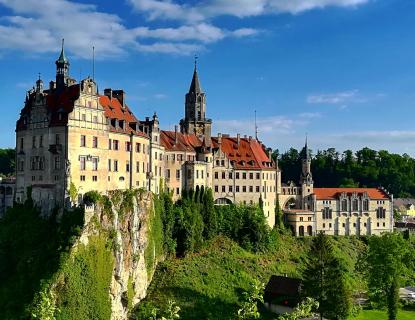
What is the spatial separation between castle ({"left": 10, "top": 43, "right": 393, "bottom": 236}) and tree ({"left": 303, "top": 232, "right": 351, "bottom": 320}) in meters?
26.9

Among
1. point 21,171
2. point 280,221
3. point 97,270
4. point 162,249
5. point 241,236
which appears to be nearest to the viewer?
point 97,270

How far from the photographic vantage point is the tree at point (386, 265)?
71.6 metres

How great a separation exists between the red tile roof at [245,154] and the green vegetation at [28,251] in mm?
42415

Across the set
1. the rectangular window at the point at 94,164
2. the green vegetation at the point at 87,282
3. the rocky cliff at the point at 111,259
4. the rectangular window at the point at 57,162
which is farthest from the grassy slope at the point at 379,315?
the rectangular window at the point at 57,162

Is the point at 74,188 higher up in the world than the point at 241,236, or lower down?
higher up

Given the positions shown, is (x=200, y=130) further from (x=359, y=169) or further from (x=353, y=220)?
(x=359, y=169)

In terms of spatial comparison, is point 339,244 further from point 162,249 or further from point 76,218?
point 76,218

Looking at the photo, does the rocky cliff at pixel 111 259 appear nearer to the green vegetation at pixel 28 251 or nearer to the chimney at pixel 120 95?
the green vegetation at pixel 28 251

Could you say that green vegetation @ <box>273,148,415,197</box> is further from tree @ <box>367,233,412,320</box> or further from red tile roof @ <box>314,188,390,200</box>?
tree @ <box>367,233,412,320</box>

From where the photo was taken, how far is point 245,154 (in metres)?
99.6

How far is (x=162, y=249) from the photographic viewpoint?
7600 centimetres

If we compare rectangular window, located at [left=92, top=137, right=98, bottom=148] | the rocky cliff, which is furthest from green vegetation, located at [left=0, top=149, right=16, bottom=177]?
rectangular window, located at [left=92, top=137, right=98, bottom=148]

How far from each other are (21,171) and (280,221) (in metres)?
53.2

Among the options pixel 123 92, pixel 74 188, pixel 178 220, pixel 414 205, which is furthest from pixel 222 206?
pixel 414 205
